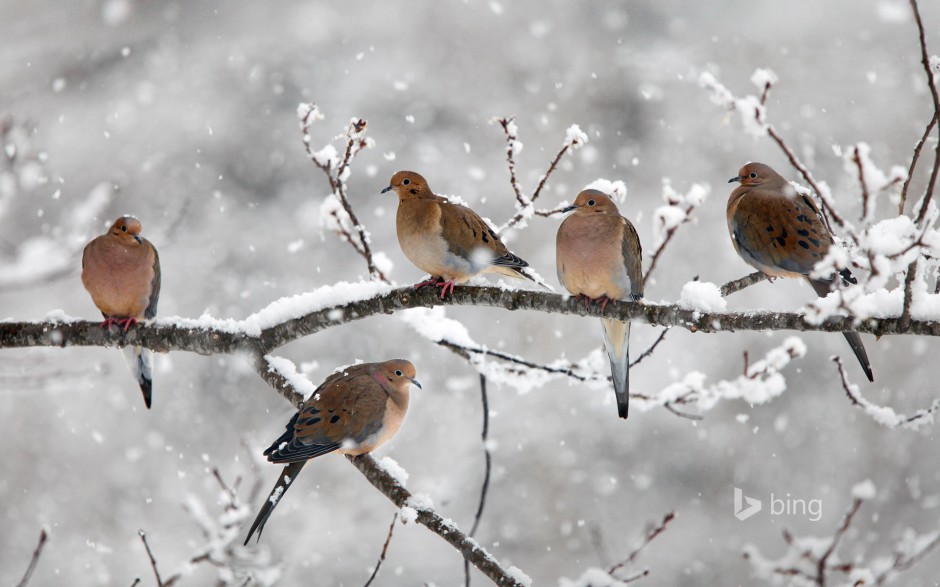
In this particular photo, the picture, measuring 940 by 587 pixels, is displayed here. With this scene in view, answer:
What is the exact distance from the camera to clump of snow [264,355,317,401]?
308 cm

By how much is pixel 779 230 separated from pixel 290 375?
81.1 inches

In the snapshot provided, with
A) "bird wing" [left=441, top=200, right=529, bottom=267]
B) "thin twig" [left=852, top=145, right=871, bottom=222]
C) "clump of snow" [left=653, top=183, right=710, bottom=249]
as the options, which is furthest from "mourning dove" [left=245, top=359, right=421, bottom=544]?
"thin twig" [left=852, top=145, right=871, bottom=222]

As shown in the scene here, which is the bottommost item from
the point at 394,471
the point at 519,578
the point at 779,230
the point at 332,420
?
the point at 519,578

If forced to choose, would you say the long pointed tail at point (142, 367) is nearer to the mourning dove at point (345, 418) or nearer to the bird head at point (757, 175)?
the mourning dove at point (345, 418)

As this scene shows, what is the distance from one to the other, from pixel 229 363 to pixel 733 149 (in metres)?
5.89

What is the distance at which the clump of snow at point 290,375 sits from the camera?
3080mm

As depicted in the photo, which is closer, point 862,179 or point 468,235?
point 862,179

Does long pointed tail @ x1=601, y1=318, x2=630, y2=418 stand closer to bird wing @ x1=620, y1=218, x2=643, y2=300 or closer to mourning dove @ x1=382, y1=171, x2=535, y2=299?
bird wing @ x1=620, y1=218, x2=643, y2=300

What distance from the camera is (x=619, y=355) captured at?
11.9 ft

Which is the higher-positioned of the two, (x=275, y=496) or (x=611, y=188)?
(x=611, y=188)

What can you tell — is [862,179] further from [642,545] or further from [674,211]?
[674,211]

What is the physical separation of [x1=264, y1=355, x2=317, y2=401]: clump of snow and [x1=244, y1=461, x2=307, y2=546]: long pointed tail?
29 centimetres

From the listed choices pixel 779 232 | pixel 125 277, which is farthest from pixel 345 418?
pixel 779 232

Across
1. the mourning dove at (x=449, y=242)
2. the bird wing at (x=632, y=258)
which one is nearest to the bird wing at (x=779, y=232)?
the bird wing at (x=632, y=258)
